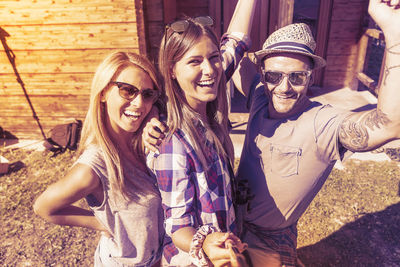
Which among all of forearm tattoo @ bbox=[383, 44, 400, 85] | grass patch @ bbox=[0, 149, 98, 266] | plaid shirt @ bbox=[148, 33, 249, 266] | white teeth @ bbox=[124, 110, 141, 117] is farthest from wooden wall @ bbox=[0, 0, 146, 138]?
forearm tattoo @ bbox=[383, 44, 400, 85]

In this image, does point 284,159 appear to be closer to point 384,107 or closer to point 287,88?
point 287,88

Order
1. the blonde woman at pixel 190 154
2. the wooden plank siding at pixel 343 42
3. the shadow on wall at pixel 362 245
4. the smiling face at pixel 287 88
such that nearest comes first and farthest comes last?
the blonde woman at pixel 190 154
the smiling face at pixel 287 88
the shadow on wall at pixel 362 245
the wooden plank siding at pixel 343 42

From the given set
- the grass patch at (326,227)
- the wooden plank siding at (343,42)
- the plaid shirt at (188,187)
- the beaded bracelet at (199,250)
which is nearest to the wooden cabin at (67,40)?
the wooden plank siding at (343,42)

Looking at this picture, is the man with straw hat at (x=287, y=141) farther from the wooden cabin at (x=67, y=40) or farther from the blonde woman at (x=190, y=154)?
the wooden cabin at (x=67, y=40)

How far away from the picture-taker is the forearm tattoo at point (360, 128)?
147cm

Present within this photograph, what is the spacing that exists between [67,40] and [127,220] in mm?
4668

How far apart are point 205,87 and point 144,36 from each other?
3847 millimetres

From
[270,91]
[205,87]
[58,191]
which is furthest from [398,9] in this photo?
[58,191]

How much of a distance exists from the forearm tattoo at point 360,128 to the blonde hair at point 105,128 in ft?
3.63

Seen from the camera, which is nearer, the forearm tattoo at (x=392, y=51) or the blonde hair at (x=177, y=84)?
the forearm tattoo at (x=392, y=51)

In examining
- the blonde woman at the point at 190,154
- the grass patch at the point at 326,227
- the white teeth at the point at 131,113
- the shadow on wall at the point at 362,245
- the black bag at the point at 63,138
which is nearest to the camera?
the blonde woman at the point at 190,154

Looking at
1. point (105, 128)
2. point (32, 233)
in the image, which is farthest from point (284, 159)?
point (32, 233)

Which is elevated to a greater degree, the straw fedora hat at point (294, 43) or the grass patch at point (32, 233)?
the straw fedora hat at point (294, 43)

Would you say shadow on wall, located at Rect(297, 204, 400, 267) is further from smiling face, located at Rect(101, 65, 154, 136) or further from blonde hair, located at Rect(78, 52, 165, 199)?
smiling face, located at Rect(101, 65, 154, 136)
